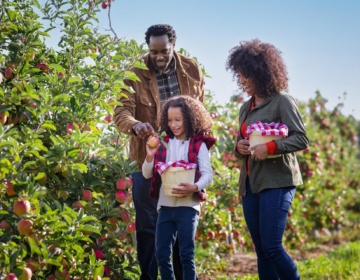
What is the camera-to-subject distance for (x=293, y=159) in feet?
10.9

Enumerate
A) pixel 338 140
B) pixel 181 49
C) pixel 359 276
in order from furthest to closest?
pixel 338 140 < pixel 181 49 < pixel 359 276

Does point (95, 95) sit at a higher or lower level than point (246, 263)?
higher

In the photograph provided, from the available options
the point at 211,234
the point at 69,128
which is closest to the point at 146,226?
the point at 69,128

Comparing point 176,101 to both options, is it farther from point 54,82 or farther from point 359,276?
point 359,276

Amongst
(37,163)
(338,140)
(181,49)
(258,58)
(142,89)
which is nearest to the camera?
(37,163)

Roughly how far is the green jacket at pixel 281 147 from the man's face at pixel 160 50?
28.0 inches

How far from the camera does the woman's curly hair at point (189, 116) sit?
11.3 ft

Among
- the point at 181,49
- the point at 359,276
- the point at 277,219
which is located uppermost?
the point at 181,49

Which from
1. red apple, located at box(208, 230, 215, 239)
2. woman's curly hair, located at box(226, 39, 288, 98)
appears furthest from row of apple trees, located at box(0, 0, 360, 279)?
red apple, located at box(208, 230, 215, 239)

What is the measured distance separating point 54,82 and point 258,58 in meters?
1.10

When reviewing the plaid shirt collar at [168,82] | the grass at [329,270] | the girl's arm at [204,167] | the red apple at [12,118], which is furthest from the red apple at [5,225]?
the grass at [329,270]

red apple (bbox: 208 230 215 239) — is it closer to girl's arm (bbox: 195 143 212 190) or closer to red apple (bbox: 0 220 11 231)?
girl's arm (bbox: 195 143 212 190)

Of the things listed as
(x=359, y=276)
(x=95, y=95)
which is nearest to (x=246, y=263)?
(x=359, y=276)

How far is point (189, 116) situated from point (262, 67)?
19.5 inches
